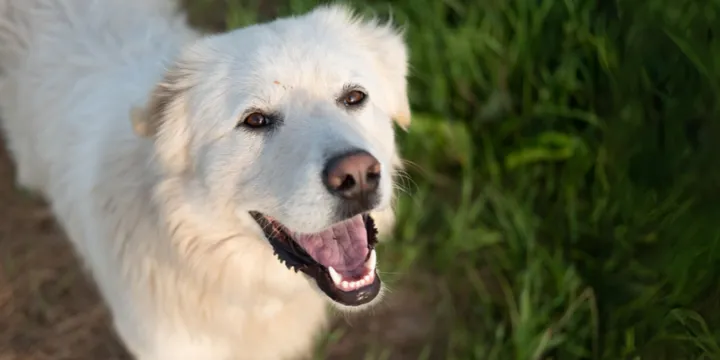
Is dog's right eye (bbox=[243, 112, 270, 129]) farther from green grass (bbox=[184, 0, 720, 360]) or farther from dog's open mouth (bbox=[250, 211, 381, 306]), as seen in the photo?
green grass (bbox=[184, 0, 720, 360])

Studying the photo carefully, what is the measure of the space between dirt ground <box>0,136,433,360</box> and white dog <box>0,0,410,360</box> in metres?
0.49

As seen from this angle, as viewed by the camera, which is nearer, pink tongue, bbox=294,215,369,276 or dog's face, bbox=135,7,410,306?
dog's face, bbox=135,7,410,306

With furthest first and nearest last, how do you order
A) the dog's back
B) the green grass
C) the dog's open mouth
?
1. the green grass
2. the dog's back
3. the dog's open mouth

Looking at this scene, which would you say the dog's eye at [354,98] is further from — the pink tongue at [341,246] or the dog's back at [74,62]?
the dog's back at [74,62]

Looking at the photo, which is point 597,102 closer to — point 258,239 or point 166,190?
point 258,239

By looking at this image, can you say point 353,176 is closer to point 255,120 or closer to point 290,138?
point 290,138

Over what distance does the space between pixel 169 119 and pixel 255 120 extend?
0.72 ft

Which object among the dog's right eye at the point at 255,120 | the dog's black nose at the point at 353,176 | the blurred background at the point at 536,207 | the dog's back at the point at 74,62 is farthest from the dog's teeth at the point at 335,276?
the blurred background at the point at 536,207

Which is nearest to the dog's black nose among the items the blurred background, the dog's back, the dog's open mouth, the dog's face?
the dog's face

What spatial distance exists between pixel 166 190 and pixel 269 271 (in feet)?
1.24

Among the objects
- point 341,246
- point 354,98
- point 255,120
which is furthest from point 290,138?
point 341,246

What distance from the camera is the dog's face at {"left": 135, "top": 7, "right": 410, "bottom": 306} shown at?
4.97 feet

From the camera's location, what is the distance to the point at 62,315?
2586mm

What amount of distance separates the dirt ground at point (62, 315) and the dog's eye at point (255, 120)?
1188 mm
